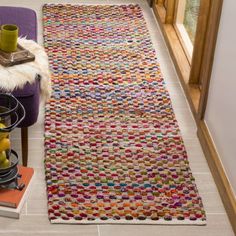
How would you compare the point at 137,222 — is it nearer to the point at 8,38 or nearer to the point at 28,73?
the point at 28,73

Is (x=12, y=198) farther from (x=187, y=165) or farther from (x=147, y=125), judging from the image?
(x=147, y=125)

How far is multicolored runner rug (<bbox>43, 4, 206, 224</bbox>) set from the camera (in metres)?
2.63

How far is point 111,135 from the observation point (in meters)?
3.11

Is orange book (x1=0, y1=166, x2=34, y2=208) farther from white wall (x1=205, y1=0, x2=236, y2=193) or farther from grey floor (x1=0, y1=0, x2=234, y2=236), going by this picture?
white wall (x1=205, y1=0, x2=236, y2=193)

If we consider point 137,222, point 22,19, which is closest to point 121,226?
point 137,222

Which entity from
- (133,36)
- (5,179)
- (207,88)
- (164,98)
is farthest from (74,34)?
(5,179)

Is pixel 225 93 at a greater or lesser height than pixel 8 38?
lesser

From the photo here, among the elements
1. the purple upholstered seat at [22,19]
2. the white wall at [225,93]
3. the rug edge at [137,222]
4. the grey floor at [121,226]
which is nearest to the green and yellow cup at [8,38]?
the purple upholstered seat at [22,19]

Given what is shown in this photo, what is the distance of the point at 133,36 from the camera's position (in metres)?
4.22

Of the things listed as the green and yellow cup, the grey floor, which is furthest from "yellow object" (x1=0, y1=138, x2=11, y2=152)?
the green and yellow cup

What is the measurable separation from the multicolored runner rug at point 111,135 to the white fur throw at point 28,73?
1.18 feet

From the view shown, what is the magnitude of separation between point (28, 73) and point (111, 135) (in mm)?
628

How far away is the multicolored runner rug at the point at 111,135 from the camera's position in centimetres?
263

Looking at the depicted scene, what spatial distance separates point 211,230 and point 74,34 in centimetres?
205
